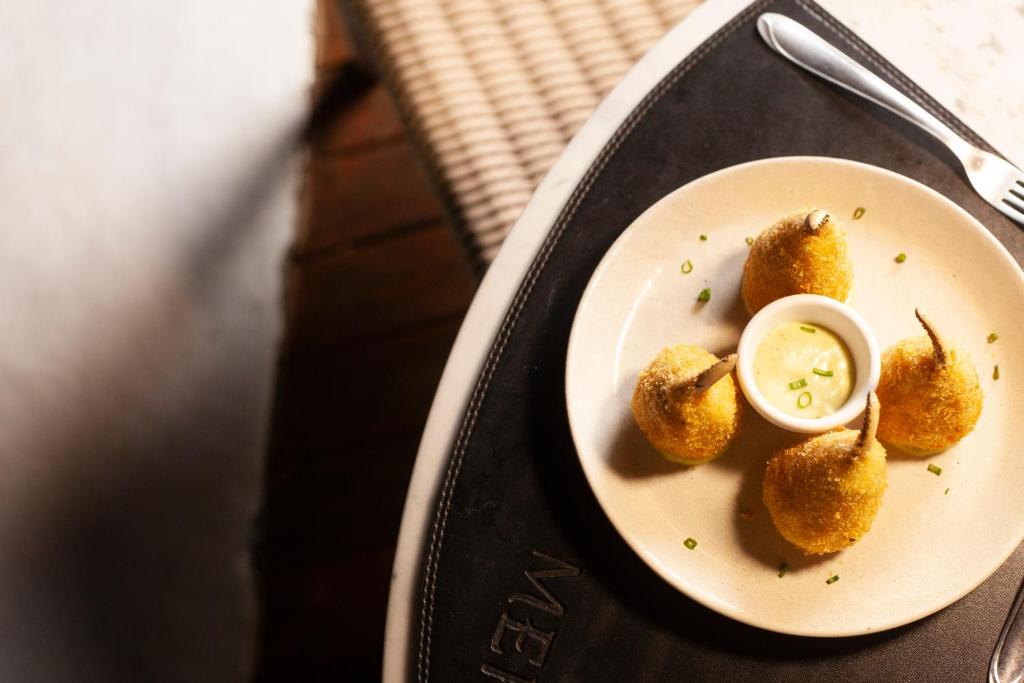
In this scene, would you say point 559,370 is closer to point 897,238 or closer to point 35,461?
point 897,238

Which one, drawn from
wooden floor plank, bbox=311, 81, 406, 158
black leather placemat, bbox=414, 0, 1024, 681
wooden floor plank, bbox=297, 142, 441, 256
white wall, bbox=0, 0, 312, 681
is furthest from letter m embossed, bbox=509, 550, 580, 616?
wooden floor plank, bbox=311, 81, 406, 158

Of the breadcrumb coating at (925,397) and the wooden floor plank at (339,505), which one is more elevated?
the breadcrumb coating at (925,397)

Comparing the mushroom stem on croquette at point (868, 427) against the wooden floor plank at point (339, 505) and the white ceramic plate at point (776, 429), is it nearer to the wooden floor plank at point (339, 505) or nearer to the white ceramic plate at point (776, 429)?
the white ceramic plate at point (776, 429)

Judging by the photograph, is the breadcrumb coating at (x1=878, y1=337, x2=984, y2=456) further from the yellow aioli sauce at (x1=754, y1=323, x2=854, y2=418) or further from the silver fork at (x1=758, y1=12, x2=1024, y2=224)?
the silver fork at (x1=758, y1=12, x2=1024, y2=224)

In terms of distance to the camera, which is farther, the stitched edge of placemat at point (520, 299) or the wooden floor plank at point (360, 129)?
the wooden floor plank at point (360, 129)

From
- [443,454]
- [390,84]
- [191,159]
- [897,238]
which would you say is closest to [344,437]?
[191,159]

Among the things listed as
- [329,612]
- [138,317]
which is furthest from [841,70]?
[329,612]

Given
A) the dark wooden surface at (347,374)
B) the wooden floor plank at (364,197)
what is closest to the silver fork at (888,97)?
the dark wooden surface at (347,374)
